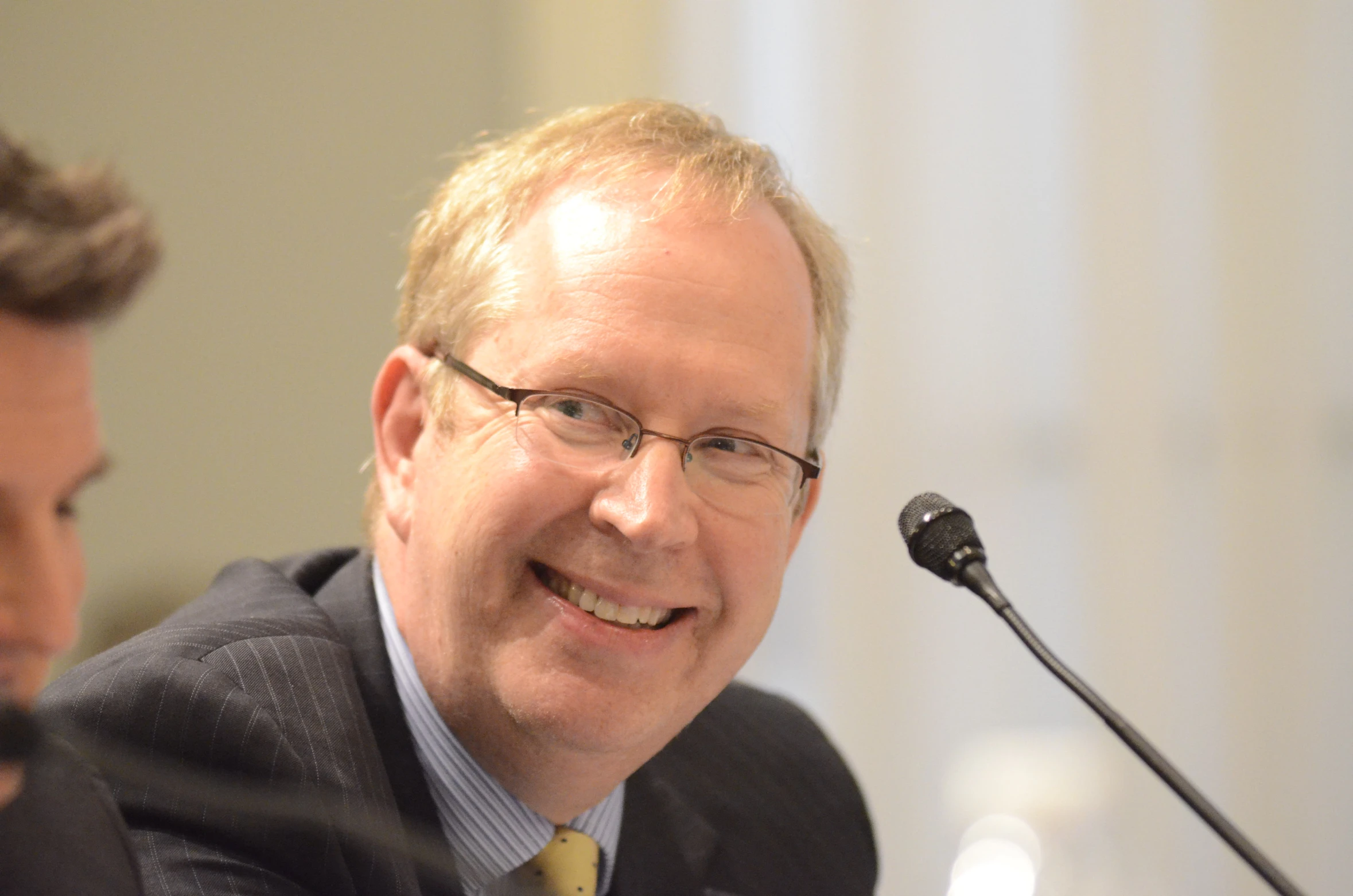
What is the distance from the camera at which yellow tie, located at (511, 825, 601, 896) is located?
140cm

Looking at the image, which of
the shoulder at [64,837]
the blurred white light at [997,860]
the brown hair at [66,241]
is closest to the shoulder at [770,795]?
the shoulder at [64,837]

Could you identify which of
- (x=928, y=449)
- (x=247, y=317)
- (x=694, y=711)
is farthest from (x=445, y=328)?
(x=928, y=449)

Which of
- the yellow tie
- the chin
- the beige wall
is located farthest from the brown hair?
the beige wall

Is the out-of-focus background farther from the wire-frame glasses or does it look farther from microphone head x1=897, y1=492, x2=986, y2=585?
microphone head x1=897, y1=492, x2=986, y2=585

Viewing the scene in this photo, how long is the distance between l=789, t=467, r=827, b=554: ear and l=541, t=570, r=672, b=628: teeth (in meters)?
0.29

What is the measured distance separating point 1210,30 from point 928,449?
1331mm

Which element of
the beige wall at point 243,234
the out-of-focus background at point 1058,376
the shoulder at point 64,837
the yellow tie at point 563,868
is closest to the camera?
the shoulder at point 64,837

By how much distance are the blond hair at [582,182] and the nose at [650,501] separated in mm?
220

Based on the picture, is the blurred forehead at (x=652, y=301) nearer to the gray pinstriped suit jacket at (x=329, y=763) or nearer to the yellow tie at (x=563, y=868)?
the gray pinstriped suit jacket at (x=329, y=763)

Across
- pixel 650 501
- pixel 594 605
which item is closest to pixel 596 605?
pixel 594 605

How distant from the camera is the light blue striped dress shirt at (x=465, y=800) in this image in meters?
1.36

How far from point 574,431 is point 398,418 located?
0.87ft

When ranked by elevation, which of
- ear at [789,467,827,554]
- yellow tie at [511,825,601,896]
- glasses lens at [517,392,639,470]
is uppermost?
glasses lens at [517,392,639,470]

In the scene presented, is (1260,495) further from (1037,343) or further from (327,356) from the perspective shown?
(327,356)
